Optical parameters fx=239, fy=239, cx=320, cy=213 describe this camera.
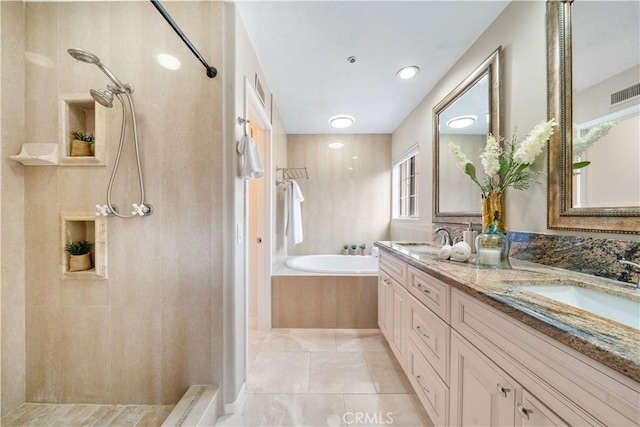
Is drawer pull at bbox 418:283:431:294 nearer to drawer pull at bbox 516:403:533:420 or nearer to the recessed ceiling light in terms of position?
drawer pull at bbox 516:403:533:420

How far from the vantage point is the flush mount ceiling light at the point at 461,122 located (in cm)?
188

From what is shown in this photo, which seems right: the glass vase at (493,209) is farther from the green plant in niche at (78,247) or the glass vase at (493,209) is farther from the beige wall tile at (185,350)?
the green plant in niche at (78,247)

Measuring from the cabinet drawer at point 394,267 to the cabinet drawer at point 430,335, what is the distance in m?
0.17

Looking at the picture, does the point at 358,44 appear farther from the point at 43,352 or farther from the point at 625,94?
the point at 43,352

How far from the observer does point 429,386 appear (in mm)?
1304

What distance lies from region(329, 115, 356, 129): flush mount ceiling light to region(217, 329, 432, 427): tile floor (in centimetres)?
261

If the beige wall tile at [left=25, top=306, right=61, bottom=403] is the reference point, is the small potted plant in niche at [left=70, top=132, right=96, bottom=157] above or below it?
above

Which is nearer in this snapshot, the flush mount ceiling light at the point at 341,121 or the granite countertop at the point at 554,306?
Answer: the granite countertop at the point at 554,306

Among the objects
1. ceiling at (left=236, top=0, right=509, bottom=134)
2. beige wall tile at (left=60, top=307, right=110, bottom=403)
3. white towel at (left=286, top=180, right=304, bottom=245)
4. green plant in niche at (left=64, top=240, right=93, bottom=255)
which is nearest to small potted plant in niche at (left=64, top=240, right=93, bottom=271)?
green plant in niche at (left=64, top=240, right=93, bottom=255)

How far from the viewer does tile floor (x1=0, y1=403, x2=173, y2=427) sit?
1.34 metres

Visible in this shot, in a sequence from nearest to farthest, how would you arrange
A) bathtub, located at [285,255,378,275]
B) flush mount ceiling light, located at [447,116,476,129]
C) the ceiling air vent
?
the ceiling air vent → flush mount ceiling light, located at [447,116,476,129] → bathtub, located at [285,255,378,275]

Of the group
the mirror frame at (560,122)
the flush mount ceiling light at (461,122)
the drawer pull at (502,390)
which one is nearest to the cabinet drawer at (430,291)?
the drawer pull at (502,390)

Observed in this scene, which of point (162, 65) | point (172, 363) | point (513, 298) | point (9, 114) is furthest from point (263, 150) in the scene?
point (513, 298)

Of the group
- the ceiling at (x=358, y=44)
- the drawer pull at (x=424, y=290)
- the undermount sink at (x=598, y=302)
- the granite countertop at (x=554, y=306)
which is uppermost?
the ceiling at (x=358, y=44)
